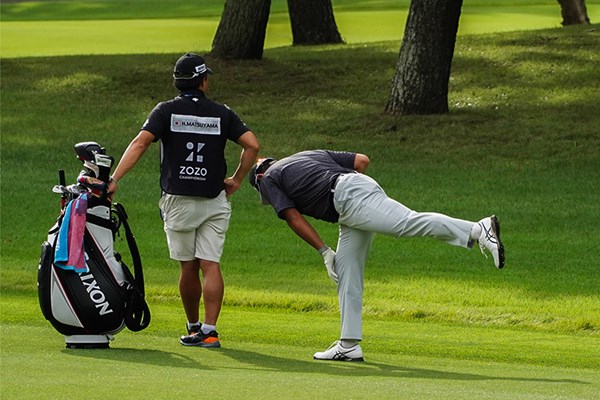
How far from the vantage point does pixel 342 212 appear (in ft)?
29.1

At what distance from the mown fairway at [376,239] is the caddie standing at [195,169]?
555mm

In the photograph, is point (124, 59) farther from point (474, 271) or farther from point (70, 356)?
point (70, 356)

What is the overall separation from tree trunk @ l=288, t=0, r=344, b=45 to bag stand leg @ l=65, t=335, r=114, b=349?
2276 centimetres

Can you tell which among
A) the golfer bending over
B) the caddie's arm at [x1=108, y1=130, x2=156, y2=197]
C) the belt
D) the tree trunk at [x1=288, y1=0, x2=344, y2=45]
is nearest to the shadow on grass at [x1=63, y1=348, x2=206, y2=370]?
the golfer bending over

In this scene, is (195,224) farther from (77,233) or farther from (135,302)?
(77,233)

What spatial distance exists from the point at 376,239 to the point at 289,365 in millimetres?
8581

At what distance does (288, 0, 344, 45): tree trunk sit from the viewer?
103 ft

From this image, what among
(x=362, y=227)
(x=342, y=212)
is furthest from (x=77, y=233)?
(x=362, y=227)

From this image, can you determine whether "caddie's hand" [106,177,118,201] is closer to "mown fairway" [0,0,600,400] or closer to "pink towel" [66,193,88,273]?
"pink towel" [66,193,88,273]

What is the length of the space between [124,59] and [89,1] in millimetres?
36368

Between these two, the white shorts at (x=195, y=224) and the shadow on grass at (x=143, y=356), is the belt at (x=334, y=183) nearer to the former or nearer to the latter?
the white shorts at (x=195, y=224)

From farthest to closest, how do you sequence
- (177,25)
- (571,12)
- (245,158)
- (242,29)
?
(177,25)
(571,12)
(242,29)
(245,158)

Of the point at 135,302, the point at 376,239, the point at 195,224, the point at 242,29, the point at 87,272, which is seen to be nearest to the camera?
the point at 87,272

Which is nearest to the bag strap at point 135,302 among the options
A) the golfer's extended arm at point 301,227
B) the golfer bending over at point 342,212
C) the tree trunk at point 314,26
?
the golfer bending over at point 342,212
